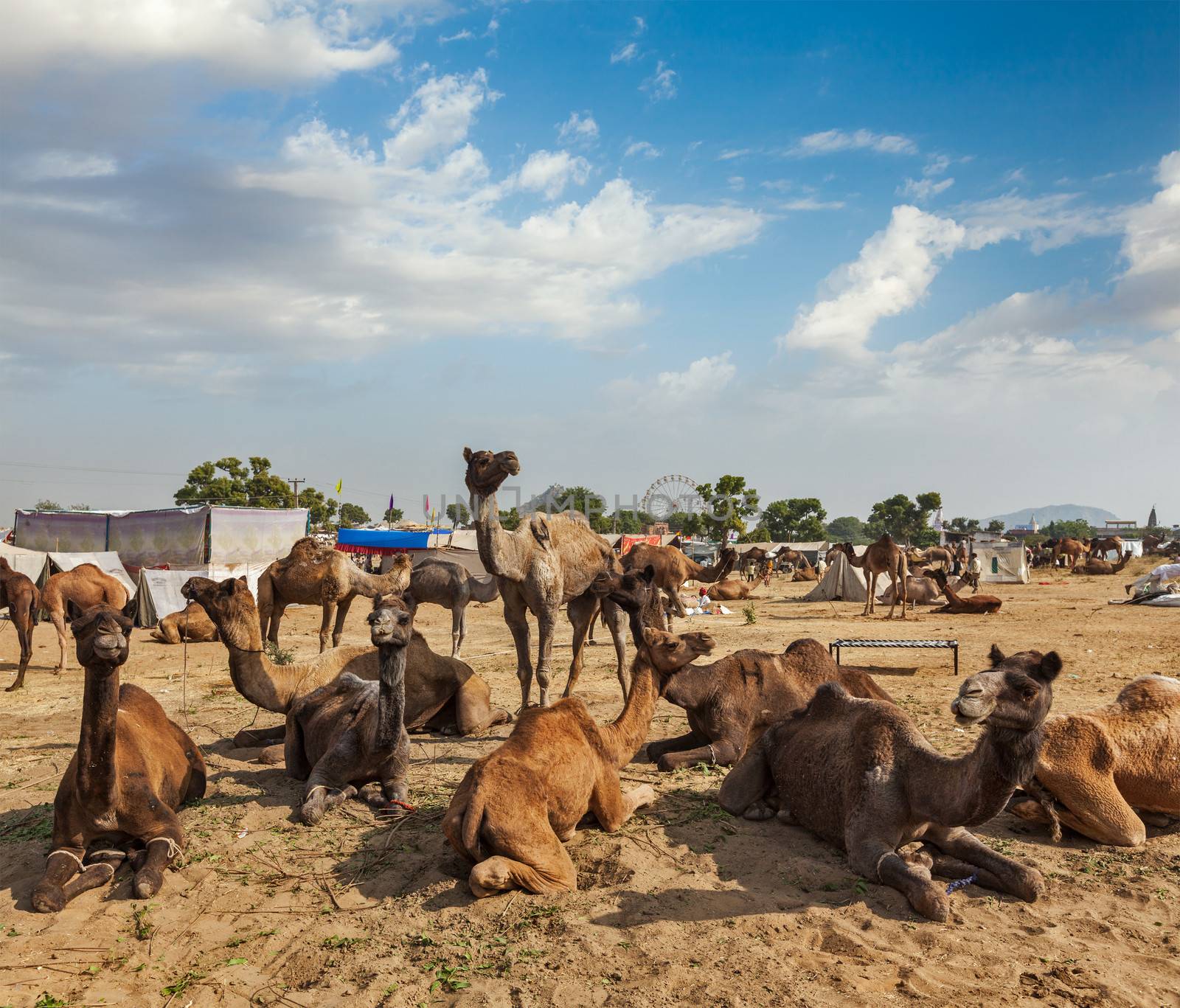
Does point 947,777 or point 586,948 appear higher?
point 947,777

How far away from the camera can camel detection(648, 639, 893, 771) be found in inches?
309

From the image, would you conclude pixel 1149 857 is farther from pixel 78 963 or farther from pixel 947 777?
pixel 78 963

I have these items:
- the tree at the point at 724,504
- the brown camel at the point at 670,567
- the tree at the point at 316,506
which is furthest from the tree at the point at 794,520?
the brown camel at the point at 670,567

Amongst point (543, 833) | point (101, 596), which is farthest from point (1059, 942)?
point (101, 596)

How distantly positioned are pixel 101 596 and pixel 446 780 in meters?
12.4

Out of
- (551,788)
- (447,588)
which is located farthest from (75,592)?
(551,788)

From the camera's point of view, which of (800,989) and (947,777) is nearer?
(800,989)

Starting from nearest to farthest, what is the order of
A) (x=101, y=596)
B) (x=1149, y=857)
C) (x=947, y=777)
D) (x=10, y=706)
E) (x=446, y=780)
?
(x=947, y=777) → (x=1149, y=857) → (x=446, y=780) → (x=10, y=706) → (x=101, y=596)

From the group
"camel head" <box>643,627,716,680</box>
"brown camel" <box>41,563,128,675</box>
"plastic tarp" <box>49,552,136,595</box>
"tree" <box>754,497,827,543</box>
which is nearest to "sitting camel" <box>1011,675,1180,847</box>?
"camel head" <box>643,627,716,680</box>

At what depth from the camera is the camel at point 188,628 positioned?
1861 cm

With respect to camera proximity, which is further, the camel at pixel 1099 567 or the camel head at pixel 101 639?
the camel at pixel 1099 567

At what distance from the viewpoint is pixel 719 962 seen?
14.1ft

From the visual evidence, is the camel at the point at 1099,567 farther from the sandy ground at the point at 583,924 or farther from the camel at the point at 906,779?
the camel at the point at 906,779

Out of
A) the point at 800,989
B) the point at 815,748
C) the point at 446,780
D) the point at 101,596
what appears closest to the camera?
the point at 800,989
